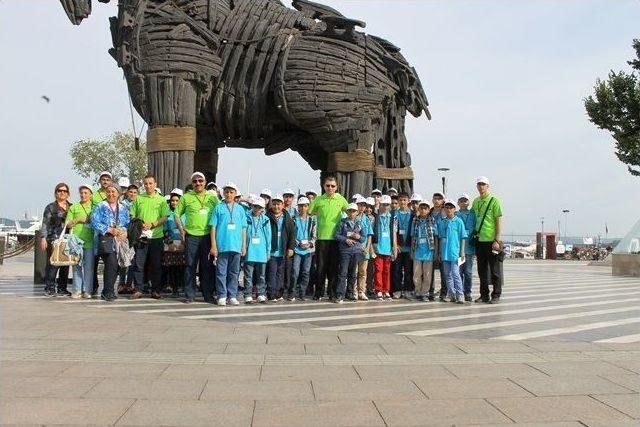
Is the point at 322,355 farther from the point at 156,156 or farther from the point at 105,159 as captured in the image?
the point at 105,159

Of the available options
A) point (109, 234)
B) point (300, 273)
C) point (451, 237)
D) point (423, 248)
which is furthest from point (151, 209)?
point (451, 237)

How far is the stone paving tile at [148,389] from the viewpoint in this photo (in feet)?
12.5

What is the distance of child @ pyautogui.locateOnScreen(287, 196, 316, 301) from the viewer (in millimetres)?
Answer: 10133

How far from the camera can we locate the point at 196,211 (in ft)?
30.3

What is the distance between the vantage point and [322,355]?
517 cm

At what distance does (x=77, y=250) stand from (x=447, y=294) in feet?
19.9

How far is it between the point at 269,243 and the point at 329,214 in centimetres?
110

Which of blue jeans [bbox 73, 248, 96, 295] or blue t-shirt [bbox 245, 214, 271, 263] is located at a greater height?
blue t-shirt [bbox 245, 214, 271, 263]

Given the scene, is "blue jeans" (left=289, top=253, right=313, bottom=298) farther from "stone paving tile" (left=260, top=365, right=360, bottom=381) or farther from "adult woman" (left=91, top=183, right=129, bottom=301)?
"stone paving tile" (left=260, top=365, right=360, bottom=381)

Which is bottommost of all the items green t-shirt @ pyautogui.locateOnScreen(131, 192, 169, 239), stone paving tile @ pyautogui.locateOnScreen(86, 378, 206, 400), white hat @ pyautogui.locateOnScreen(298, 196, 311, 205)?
stone paving tile @ pyautogui.locateOnScreen(86, 378, 206, 400)

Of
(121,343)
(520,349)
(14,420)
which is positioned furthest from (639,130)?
(14,420)

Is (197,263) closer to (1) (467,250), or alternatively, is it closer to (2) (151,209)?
(2) (151,209)

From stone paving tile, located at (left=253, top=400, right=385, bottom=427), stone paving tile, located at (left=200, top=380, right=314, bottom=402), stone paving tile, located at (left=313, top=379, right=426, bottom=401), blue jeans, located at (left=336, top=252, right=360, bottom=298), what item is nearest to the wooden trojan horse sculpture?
blue jeans, located at (left=336, top=252, right=360, bottom=298)

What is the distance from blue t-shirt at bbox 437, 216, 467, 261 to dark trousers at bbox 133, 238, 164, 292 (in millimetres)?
4548
